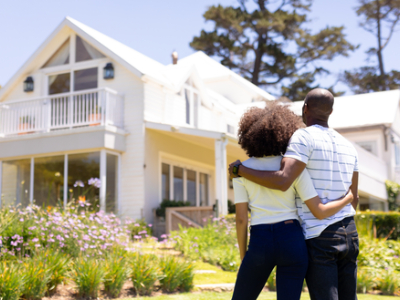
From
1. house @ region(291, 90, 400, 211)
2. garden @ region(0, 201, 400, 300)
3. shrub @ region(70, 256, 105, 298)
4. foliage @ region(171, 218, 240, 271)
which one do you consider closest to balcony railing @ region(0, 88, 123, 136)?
foliage @ region(171, 218, 240, 271)

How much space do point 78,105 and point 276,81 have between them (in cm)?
2094

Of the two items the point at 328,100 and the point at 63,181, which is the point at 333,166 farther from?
the point at 63,181

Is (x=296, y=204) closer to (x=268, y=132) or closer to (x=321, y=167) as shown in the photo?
(x=321, y=167)

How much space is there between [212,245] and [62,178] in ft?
19.6

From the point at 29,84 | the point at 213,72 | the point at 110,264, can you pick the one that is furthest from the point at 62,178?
the point at 213,72

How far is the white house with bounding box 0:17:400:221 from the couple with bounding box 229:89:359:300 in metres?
8.52

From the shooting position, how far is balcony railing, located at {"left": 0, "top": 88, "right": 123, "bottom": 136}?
40.5ft

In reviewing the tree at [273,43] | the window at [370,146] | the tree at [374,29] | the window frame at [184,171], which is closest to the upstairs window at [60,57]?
the window frame at [184,171]

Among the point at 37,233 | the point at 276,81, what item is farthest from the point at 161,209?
the point at 276,81

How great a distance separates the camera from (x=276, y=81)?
1246 inches

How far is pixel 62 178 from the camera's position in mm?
12516

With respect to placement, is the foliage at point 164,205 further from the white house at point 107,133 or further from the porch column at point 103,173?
the porch column at point 103,173

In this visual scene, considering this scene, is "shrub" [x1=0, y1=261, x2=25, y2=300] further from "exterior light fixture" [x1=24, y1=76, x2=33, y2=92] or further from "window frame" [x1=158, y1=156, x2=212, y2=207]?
"exterior light fixture" [x1=24, y1=76, x2=33, y2=92]

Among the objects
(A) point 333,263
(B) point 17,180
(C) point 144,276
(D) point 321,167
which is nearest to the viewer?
(A) point 333,263
